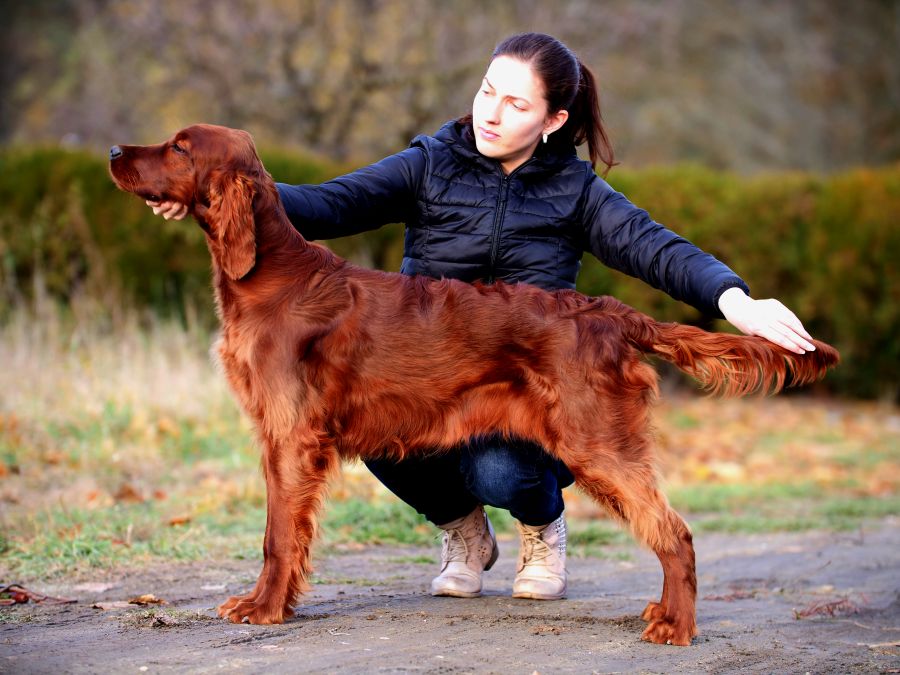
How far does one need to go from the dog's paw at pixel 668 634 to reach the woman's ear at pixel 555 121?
68.9 inches

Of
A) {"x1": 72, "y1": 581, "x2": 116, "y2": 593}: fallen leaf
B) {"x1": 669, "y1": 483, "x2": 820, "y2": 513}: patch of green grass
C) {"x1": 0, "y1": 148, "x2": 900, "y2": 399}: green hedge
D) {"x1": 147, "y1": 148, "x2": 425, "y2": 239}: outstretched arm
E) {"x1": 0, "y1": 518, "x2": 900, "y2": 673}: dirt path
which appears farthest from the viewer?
{"x1": 0, "y1": 148, "x2": 900, "y2": 399}: green hedge

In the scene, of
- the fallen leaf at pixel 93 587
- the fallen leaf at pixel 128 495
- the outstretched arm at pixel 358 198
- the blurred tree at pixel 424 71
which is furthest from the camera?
the blurred tree at pixel 424 71

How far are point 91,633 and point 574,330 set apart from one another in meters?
1.76

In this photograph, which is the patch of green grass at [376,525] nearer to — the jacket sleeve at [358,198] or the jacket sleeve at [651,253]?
the jacket sleeve at [358,198]

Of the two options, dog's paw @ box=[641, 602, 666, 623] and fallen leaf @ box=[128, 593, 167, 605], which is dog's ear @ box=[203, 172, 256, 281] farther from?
dog's paw @ box=[641, 602, 666, 623]

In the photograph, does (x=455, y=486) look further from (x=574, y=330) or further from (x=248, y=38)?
(x=248, y=38)

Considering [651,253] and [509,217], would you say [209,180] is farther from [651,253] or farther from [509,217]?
[651,253]

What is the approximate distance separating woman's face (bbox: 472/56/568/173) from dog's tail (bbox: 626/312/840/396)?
0.79 m

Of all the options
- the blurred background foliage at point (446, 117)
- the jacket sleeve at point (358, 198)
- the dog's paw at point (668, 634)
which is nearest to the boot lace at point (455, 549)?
the dog's paw at point (668, 634)

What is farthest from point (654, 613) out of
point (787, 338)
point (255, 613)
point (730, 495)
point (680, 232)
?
point (680, 232)

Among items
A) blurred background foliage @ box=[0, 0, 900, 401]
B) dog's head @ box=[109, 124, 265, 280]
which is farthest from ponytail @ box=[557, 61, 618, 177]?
dog's head @ box=[109, 124, 265, 280]

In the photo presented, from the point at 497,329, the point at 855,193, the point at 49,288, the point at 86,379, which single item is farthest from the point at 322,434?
the point at 855,193

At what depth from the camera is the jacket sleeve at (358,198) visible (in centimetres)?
370

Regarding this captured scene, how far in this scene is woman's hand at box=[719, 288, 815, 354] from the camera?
3285 millimetres
